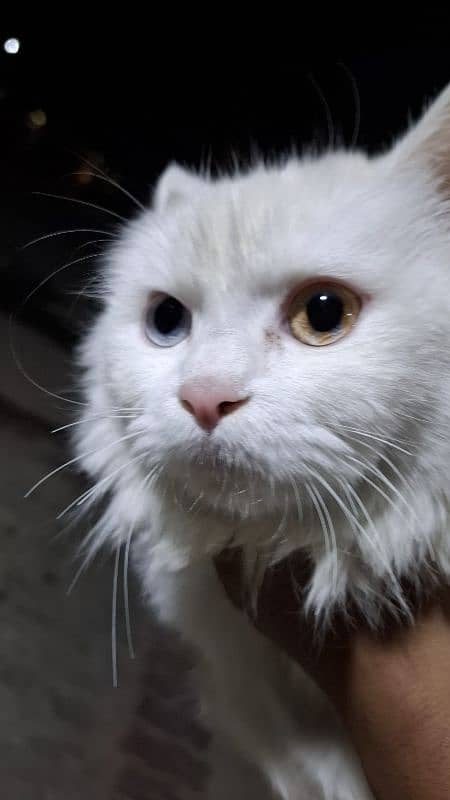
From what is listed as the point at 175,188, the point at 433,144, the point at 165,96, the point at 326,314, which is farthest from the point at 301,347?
the point at 165,96

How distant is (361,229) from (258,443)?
25cm

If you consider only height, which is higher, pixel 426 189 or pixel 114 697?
pixel 426 189

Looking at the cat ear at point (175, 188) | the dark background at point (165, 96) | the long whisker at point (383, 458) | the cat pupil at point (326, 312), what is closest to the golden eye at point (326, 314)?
the cat pupil at point (326, 312)

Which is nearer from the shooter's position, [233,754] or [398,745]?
[398,745]

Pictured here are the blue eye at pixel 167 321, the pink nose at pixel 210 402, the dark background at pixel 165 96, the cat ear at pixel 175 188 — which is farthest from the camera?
the dark background at pixel 165 96

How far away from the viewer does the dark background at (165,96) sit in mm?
1240

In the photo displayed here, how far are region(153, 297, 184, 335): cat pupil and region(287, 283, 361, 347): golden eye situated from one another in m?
0.15

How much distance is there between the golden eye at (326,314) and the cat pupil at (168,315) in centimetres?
15

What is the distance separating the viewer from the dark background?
4.07ft

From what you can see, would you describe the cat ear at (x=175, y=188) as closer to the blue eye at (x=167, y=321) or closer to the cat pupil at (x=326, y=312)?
the blue eye at (x=167, y=321)

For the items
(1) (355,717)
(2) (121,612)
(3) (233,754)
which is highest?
(1) (355,717)

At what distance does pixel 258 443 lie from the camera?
600 millimetres

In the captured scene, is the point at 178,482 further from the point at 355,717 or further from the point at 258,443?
the point at 355,717

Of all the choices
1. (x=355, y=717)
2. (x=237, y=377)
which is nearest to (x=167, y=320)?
(x=237, y=377)
